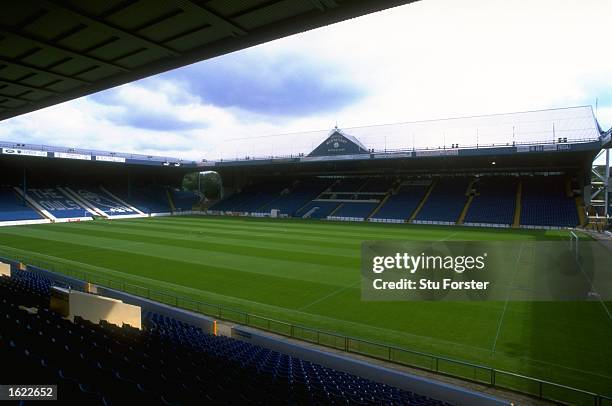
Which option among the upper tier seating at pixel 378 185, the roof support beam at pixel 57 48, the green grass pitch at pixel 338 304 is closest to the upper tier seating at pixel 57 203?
the green grass pitch at pixel 338 304

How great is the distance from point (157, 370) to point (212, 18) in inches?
245

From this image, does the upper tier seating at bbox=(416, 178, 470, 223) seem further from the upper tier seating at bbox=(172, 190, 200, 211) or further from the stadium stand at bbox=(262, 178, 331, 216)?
the upper tier seating at bbox=(172, 190, 200, 211)

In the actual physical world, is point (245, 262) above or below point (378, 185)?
below

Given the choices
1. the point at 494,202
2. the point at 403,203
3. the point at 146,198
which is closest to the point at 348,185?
the point at 403,203

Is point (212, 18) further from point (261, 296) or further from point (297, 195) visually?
point (297, 195)

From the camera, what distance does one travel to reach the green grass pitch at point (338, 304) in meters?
10.8

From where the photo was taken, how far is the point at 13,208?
51250 mm

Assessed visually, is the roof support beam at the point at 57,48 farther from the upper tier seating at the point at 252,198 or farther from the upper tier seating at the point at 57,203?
the upper tier seating at the point at 252,198

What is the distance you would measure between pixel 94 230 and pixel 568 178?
2311 inches

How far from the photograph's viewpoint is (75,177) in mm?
64312

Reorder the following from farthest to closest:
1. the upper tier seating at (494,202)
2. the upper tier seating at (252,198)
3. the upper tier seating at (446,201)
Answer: the upper tier seating at (252,198)
the upper tier seating at (446,201)
the upper tier seating at (494,202)

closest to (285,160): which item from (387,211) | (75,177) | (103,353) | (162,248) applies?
(387,211)

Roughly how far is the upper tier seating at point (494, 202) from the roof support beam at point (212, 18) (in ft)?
144

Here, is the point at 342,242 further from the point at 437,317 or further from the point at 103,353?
the point at 103,353
